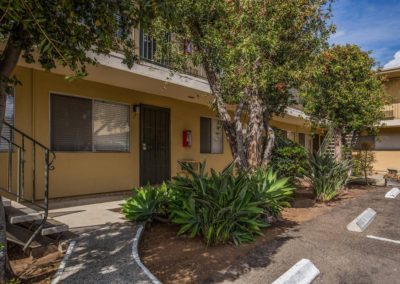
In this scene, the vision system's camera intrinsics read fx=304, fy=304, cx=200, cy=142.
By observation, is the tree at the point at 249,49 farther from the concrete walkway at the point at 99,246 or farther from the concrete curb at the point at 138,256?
the concrete walkway at the point at 99,246

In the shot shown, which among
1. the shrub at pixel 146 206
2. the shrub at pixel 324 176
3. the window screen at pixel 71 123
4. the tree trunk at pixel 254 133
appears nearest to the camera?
the shrub at pixel 146 206

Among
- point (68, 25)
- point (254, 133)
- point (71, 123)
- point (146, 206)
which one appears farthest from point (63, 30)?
point (71, 123)

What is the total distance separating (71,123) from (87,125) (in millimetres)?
442

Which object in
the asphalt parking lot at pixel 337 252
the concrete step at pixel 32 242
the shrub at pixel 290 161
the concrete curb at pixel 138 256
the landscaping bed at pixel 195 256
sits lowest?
the asphalt parking lot at pixel 337 252

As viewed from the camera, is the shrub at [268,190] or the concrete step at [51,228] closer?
the concrete step at [51,228]

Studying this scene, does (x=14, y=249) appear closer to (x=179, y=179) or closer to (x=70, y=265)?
(x=70, y=265)

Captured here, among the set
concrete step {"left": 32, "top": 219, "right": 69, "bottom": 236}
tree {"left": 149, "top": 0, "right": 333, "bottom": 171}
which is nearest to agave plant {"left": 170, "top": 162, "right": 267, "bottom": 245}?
tree {"left": 149, "top": 0, "right": 333, "bottom": 171}

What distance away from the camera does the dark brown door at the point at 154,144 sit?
9453 mm

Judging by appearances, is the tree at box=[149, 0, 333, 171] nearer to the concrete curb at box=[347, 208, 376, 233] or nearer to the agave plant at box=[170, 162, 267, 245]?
the agave plant at box=[170, 162, 267, 245]

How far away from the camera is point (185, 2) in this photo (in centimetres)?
531

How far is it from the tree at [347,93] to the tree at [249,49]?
487cm

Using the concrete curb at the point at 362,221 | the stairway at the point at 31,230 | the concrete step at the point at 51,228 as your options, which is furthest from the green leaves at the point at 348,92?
the stairway at the point at 31,230

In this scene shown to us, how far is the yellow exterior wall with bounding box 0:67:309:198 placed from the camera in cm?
684

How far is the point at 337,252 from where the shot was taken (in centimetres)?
460
